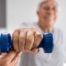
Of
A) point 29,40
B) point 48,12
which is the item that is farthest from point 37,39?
point 48,12

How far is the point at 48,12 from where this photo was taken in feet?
3.02

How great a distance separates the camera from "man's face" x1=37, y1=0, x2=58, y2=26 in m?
0.88

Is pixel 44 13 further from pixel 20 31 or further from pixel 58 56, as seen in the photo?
pixel 20 31

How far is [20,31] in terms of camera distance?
1.11ft

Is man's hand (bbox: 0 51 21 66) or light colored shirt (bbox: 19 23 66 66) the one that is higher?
man's hand (bbox: 0 51 21 66)

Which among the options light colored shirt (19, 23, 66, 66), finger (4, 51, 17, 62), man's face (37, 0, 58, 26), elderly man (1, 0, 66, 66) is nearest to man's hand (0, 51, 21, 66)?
finger (4, 51, 17, 62)

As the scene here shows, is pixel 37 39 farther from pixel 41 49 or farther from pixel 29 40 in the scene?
pixel 41 49

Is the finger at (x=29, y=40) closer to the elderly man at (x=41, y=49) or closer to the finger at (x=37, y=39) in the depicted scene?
the finger at (x=37, y=39)

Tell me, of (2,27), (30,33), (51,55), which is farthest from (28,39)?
(2,27)

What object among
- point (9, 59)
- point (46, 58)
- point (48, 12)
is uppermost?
point (48, 12)

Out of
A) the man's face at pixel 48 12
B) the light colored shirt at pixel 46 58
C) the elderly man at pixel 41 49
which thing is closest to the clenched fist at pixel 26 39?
the elderly man at pixel 41 49

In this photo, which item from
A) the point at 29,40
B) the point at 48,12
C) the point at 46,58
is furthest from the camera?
the point at 48,12

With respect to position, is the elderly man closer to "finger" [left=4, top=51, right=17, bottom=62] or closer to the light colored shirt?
the light colored shirt

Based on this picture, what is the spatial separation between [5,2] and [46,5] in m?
0.86
